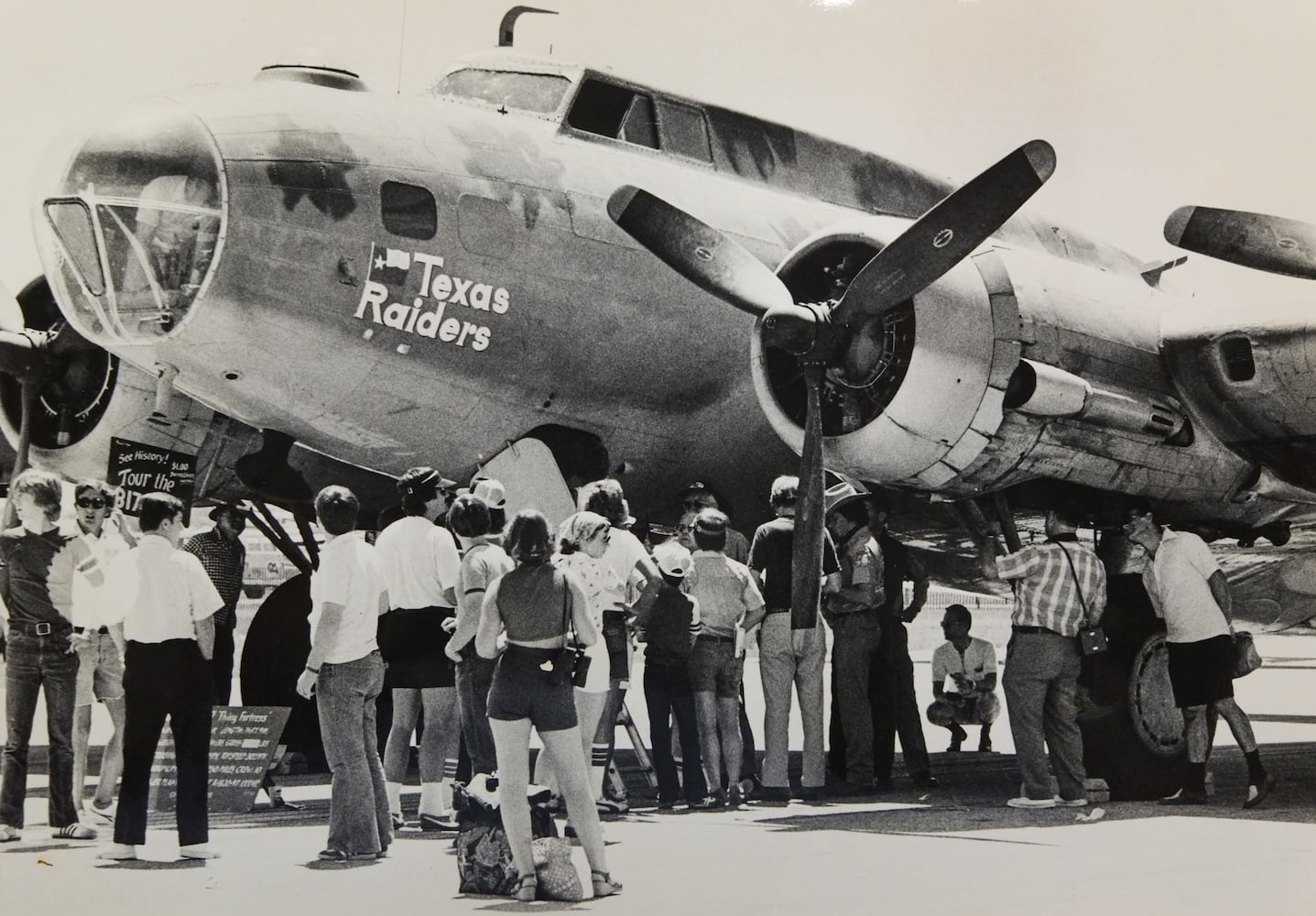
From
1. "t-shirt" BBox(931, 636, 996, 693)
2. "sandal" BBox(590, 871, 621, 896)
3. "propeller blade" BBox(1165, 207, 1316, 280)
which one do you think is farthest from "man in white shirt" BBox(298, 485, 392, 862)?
"propeller blade" BBox(1165, 207, 1316, 280)

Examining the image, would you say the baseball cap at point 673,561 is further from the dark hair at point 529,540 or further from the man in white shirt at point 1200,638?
the man in white shirt at point 1200,638

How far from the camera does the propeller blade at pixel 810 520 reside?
7.61 meters

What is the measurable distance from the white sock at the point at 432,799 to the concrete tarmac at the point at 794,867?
0.13 meters

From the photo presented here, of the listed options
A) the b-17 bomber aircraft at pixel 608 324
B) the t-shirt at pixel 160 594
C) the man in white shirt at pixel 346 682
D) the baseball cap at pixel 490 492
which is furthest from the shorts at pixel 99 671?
the baseball cap at pixel 490 492

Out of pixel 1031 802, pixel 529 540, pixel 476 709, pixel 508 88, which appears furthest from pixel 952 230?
pixel 476 709

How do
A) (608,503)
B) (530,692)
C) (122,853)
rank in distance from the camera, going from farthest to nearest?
(608,503)
(122,853)
(530,692)

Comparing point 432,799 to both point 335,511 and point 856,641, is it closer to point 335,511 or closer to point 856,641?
point 335,511

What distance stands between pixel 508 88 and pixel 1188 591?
4.96m

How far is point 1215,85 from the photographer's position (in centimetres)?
884

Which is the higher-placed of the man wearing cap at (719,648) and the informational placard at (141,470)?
the informational placard at (141,470)

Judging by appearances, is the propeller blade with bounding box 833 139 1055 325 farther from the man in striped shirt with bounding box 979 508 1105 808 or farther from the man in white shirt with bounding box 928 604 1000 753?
the man in white shirt with bounding box 928 604 1000 753

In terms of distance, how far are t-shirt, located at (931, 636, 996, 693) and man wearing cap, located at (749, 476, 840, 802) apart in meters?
2.24

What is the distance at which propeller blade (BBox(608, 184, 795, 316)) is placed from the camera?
25.6 feet

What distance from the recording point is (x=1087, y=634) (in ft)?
25.1
